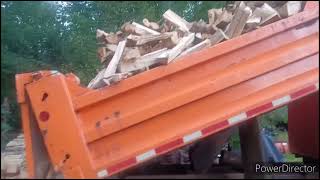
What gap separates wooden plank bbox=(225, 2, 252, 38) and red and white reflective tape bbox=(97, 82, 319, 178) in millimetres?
664

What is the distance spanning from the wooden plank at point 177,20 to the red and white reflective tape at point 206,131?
122 centimetres

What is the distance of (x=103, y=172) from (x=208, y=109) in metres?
0.87

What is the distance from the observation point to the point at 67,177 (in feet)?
12.2

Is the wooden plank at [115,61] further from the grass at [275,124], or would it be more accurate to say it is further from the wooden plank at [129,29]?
the grass at [275,124]

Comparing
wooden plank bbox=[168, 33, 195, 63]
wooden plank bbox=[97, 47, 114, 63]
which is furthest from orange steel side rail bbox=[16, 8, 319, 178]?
wooden plank bbox=[97, 47, 114, 63]

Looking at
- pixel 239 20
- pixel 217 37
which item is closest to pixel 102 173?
pixel 217 37

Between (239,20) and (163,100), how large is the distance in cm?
98

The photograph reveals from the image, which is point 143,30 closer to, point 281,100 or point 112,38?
point 112,38

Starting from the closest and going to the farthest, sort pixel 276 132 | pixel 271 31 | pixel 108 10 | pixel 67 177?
pixel 67 177 → pixel 271 31 → pixel 108 10 → pixel 276 132

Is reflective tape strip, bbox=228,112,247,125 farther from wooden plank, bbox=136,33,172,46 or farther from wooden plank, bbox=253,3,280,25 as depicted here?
wooden plank, bbox=136,33,172,46

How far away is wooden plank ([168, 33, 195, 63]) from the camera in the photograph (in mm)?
4102

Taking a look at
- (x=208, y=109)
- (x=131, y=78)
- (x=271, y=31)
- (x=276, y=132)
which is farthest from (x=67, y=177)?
(x=276, y=132)

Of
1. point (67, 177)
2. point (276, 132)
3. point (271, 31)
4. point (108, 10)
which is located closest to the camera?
point (67, 177)

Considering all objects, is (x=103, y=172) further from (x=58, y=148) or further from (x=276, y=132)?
(x=276, y=132)
